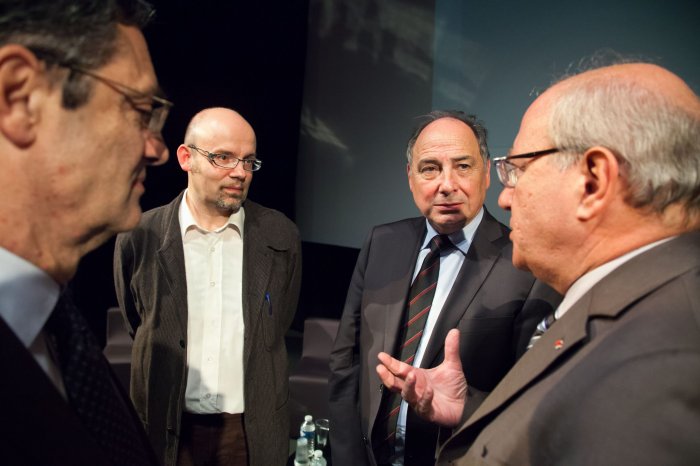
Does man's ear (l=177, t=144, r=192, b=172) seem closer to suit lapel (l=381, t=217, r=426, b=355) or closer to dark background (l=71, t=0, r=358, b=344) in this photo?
suit lapel (l=381, t=217, r=426, b=355)

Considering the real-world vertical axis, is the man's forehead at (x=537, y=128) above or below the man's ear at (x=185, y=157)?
above

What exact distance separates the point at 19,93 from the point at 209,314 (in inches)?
54.3

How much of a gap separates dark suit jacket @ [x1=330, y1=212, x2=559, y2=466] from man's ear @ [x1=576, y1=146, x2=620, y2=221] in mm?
749

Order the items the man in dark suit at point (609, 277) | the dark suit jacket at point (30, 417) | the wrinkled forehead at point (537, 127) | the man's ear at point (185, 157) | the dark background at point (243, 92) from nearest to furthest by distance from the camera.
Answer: the dark suit jacket at point (30, 417) < the man in dark suit at point (609, 277) < the wrinkled forehead at point (537, 127) < the man's ear at point (185, 157) < the dark background at point (243, 92)

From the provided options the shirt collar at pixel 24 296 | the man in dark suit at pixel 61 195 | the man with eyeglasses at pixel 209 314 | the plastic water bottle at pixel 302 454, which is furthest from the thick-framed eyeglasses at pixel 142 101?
the plastic water bottle at pixel 302 454

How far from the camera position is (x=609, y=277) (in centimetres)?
91

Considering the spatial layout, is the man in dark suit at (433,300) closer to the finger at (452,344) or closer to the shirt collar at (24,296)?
the finger at (452,344)

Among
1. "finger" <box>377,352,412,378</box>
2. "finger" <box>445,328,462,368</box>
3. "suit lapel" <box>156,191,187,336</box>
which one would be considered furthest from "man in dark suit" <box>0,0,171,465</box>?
"suit lapel" <box>156,191,187,336</box>

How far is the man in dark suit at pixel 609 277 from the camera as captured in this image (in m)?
0.75

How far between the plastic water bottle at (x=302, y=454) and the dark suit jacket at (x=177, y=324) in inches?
25.7

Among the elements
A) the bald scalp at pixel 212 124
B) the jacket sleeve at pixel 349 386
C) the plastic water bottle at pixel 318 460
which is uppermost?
the bald scalp at pixel 212 124

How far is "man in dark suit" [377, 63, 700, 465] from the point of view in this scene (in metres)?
0.75

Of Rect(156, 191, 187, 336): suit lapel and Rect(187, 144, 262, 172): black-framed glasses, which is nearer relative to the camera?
Rect(156, 191, 187, 336): suit lapel

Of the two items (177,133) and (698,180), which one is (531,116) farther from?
(177,133)
